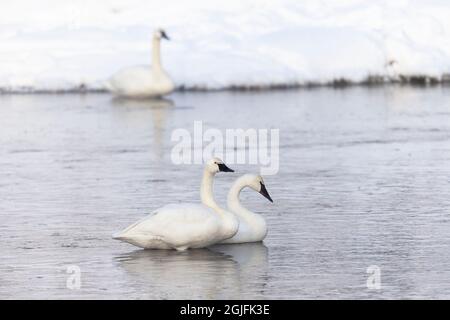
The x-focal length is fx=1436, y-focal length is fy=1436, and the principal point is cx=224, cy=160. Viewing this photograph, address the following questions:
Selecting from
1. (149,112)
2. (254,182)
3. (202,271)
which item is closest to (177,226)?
(202,271)

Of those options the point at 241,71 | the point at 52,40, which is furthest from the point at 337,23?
the point at 52,40

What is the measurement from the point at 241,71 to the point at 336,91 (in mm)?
2034

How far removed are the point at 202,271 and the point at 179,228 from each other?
2.66 feet

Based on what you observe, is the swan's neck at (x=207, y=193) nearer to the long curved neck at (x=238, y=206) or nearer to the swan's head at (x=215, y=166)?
→ the swan's head at (x=215, y=166)

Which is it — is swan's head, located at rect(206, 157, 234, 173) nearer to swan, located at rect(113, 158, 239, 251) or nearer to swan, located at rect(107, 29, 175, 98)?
swan, located at rect(113, 158, 239, 251)

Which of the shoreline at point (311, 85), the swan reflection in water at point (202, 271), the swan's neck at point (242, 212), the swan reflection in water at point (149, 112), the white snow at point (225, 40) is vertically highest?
the white snow at point (225, 40)

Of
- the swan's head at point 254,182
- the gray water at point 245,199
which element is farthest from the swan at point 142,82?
the swan's head at point 254,182

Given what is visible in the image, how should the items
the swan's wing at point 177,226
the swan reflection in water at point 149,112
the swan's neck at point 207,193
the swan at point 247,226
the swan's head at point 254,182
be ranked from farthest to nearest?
the swan reflection in water at point 149,112 → the swan's head at point 254,182 → the swan at point 247,226 → the swan's neck at point 207,193 → the swan's wing at point 177,226

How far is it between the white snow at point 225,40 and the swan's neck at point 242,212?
1579 cm

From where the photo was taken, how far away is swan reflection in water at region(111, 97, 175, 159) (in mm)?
20778

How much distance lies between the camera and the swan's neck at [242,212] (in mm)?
12406

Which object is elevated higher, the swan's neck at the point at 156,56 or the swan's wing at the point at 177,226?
the swan's neck at the point at 156,56

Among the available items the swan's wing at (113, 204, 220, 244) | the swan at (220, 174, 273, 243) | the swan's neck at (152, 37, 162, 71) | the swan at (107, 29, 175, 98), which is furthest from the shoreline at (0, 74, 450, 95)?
the swan's wing at (113, 204, 220, 244)

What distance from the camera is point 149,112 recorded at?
24.8 m
